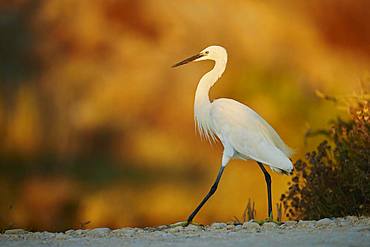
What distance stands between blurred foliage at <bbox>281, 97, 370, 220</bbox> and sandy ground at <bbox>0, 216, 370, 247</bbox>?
2.63 ft

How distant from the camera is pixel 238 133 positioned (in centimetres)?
779

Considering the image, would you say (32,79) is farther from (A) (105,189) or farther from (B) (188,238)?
(B) (188,238)

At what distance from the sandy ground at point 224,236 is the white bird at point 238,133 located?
470 mm

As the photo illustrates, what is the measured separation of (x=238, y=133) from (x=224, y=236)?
1.30m

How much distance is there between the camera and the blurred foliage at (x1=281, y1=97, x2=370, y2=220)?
8.38 m

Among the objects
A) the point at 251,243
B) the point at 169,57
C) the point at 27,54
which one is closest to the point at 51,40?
the point at 27,54

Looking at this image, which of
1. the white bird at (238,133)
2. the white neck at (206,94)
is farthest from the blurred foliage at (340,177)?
the white neck at (206,94)

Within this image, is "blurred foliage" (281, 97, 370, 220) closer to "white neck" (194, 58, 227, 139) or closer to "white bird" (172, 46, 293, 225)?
"white bird" (172, 46, 293, 225)

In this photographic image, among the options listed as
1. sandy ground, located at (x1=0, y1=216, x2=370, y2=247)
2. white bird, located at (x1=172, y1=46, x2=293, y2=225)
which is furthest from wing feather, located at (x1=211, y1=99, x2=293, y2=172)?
sandy ground, located at (x1=0, y1=216, x2=370, y2=247)

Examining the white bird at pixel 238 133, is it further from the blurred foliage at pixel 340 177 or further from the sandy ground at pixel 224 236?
the blurred foliage at pixel 340 177

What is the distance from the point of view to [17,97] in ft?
32.9

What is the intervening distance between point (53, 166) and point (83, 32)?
142 cm

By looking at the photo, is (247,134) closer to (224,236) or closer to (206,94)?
(206,94)

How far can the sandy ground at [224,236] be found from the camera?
611cm
